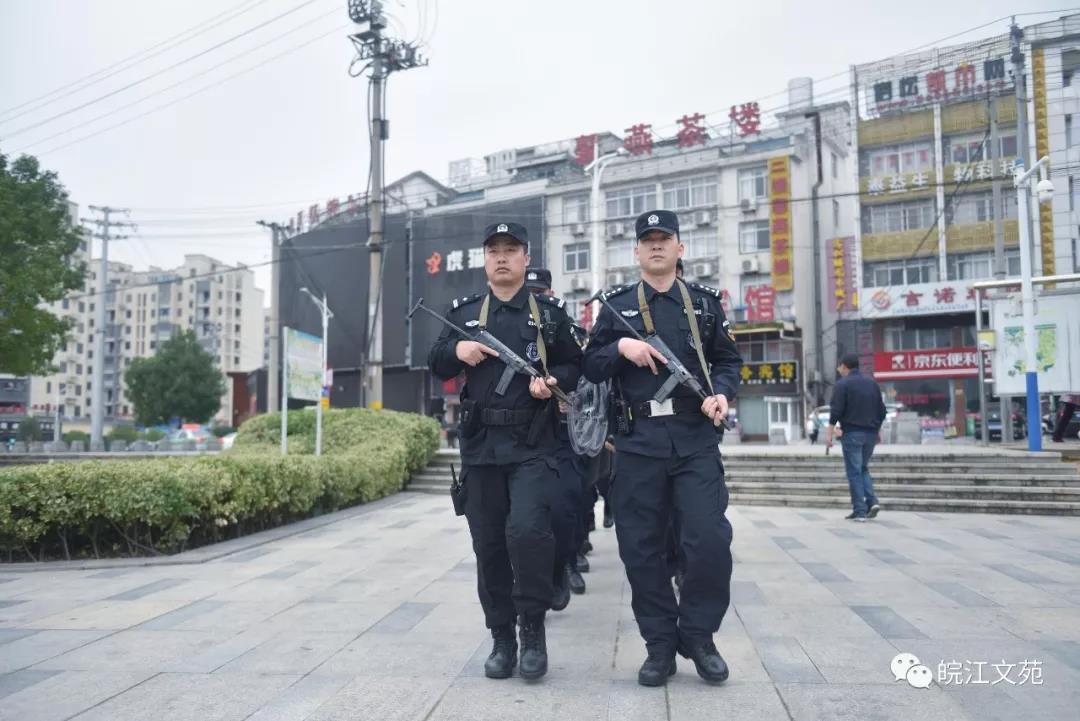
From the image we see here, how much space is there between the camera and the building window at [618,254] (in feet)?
132

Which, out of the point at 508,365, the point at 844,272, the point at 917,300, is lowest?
the point at 508,365

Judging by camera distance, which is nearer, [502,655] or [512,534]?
[512,534]

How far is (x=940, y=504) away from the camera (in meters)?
10.9

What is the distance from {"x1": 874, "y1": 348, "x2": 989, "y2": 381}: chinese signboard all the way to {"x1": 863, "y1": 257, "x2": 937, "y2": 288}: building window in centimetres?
276

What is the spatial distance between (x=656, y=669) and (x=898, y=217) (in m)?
34.4

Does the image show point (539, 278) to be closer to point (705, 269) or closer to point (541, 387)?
point (541, 387)

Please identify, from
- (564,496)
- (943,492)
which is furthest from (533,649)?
(943,492)

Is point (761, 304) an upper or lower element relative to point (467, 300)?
upper

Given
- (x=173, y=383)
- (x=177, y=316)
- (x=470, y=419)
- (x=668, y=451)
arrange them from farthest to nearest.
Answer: (x=177, y=316) → (x=173, y=383) → (x=470, y=419) → (x=668, y=451)

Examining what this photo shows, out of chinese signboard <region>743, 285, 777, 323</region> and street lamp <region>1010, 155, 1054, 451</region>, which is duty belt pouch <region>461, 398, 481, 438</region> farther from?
chinese signboard <region>743, 285, 777, 323</region>

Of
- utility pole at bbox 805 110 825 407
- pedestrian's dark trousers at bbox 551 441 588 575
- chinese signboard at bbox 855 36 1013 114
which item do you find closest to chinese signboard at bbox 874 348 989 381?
utility pole at bbox 805 110 825 407

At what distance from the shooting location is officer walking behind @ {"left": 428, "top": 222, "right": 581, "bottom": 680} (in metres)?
3.71

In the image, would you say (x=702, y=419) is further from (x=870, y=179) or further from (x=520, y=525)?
(x=870, y=179)

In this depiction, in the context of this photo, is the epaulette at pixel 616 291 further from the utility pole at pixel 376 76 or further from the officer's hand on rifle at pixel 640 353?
the utility pole at pixel 376 76
